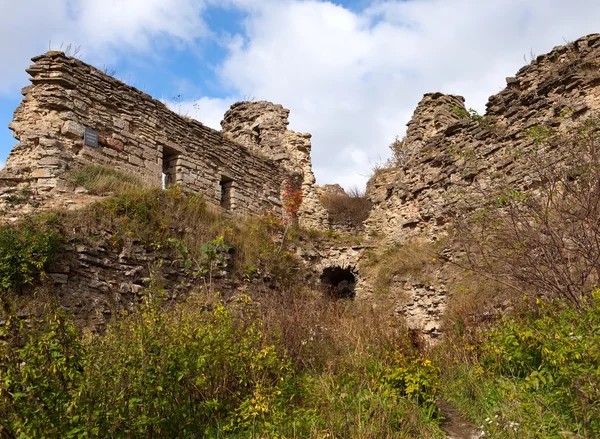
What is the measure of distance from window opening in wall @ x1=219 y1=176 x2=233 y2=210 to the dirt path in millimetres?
8400

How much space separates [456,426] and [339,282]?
773cm

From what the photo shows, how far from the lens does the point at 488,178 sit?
9633mm

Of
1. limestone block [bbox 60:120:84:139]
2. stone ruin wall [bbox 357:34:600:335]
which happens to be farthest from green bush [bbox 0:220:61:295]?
stone ruin wall [bbox 357:34:600:335]

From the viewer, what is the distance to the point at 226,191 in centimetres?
1288

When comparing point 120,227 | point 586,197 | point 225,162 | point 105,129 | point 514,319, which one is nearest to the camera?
point 586,197

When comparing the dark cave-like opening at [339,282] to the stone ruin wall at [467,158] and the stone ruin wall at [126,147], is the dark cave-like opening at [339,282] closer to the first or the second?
the stone ruin wall at [467,158]

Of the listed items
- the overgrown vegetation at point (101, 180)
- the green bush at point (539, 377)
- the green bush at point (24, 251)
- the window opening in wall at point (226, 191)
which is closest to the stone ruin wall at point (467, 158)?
the green bush at point (539, 377)

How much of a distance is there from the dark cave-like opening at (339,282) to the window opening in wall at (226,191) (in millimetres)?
3181

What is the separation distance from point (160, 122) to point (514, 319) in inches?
348

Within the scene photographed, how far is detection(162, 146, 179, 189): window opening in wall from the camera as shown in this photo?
11.5 meters

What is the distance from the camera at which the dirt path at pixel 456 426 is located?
15.6 ft

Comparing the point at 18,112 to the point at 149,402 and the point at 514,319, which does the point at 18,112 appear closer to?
the point at 149,402

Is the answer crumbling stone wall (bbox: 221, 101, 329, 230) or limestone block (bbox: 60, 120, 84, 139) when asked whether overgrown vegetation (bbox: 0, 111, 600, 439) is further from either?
crumbling stone wall (bbox: 221, 101, 329, 230)

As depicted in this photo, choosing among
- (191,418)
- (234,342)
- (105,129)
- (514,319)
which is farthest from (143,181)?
(514,319)
